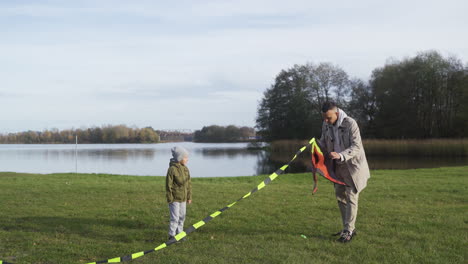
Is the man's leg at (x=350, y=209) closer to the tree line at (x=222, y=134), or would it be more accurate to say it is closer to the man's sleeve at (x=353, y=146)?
the man's sleeve at (x=353, y=146)

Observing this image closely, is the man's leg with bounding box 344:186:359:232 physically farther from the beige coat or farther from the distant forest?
the distant forest

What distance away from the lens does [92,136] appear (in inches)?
4685

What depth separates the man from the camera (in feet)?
20.9

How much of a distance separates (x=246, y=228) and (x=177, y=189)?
1.60 metres

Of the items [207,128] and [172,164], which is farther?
[207,128]

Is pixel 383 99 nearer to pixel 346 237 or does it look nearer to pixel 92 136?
pixel 346 237

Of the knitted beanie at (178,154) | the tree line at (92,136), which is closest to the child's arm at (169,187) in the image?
the knitted beanie at (178,154)

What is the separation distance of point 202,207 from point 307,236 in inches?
142

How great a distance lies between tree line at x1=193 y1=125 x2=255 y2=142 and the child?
114354 mm

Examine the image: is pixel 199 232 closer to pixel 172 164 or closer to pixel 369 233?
pixel 172 164

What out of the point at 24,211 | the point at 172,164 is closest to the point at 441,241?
the point at 172,164

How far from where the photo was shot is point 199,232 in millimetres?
7230

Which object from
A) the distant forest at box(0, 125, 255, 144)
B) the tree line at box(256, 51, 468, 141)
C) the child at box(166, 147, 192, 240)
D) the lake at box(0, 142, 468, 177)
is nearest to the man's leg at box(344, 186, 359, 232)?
the child at box(166, 147, 192, 240)

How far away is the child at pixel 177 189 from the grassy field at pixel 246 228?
0.35 meters
